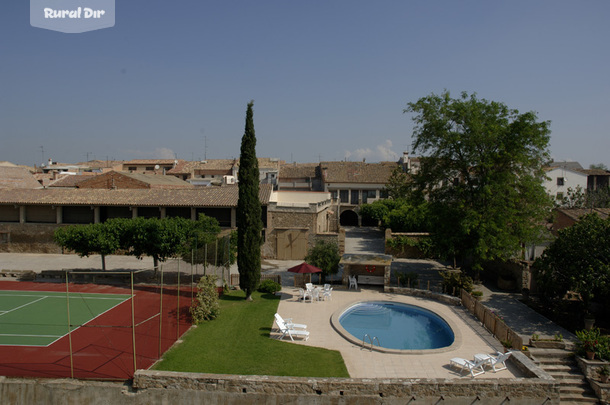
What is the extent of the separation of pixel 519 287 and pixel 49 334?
23424mm

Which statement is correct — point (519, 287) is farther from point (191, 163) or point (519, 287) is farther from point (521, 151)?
point (191, 163)

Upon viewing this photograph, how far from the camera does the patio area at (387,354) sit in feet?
43.1

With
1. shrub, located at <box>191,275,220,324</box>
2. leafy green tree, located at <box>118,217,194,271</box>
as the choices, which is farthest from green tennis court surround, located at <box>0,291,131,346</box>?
shrub, located at <box>191,275,220,324</box>

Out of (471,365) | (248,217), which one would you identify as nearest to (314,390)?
(471,365)

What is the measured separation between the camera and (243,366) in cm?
1311

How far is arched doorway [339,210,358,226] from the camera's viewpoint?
52844 millimetres

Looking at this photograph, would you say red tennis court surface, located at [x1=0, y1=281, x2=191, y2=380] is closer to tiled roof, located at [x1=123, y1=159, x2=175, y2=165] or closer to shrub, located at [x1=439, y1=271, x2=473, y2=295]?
shrub, located at [x1=439, y1=271, x2=473, y2=295]

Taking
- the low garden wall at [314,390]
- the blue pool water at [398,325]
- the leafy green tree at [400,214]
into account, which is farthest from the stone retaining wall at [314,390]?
the leafy green tree at [400,214]

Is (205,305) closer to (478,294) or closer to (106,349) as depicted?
(106,349)

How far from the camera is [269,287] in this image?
21.4 meters

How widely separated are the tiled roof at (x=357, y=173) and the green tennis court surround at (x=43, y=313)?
115ft

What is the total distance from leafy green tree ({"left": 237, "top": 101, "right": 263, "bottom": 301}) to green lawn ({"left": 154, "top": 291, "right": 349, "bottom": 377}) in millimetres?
2767

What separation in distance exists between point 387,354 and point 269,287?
8.47 metres

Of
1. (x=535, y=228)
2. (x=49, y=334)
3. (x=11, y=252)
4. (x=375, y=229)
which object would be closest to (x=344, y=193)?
(x=375, y=229)
